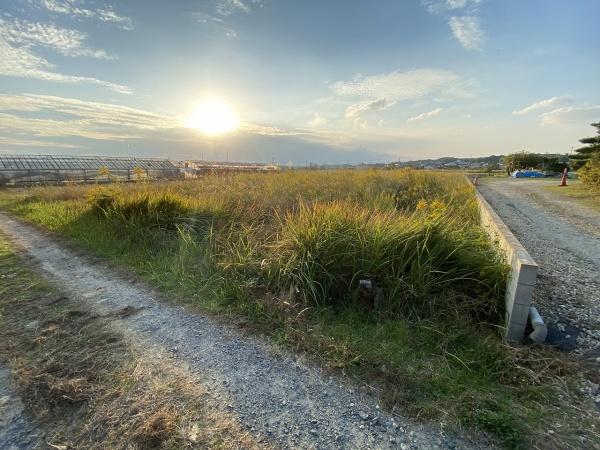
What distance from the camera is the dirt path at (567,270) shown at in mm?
2995

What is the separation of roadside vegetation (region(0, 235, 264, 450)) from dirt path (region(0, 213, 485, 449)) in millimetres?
→ 154

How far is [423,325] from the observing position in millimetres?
3021

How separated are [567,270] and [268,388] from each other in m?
4.91

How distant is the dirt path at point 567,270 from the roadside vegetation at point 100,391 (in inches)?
127

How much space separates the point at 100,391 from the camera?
7.01 feet

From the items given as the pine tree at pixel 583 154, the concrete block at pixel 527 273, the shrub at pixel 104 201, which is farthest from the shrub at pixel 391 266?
the pine tree at pixel 583 154

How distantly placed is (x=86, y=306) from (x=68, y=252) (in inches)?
107

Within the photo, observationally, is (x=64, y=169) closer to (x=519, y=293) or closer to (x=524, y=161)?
(x=519, y=293)

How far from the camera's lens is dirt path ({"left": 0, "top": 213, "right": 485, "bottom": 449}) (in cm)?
186

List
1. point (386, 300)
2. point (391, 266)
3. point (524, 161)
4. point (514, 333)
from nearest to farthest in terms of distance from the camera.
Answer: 1. point (514, 333)
2. point (386, 300)
3. point (391, 266)
4. point (524, 161)

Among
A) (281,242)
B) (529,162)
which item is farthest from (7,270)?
(529,162)

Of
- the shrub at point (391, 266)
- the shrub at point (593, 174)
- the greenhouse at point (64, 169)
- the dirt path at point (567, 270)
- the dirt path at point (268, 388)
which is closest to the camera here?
the dirt path at point (268, 388)

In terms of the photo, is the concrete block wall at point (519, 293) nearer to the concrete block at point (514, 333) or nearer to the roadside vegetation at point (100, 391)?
the concrete block at point (514, 333)

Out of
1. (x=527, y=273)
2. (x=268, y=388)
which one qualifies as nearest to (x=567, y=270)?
(x=527, y=273)
